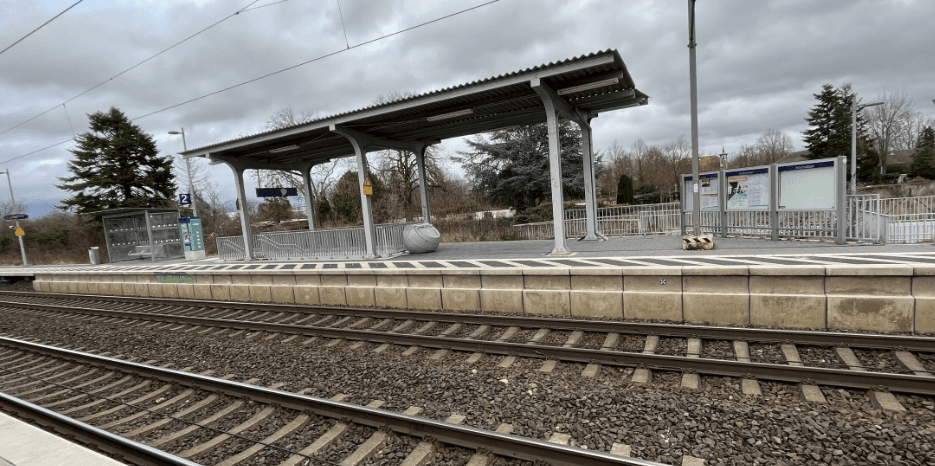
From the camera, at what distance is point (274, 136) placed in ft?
45.9

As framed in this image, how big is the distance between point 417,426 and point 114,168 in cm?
4084

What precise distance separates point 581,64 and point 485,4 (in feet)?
7.95

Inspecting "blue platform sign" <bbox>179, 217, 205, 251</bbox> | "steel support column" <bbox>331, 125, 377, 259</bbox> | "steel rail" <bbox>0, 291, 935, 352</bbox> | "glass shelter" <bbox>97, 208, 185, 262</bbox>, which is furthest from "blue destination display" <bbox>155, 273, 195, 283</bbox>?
"glass shelter" <bbox>97, 208, 185, 262</bbox>

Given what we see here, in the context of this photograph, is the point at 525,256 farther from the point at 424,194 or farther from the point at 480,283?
the point at 424,194

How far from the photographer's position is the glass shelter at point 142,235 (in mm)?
23547

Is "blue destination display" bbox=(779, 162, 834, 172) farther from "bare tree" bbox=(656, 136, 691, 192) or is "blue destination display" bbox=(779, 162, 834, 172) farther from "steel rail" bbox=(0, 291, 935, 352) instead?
"bare tree" bbox=(656, 136, 691, 192)

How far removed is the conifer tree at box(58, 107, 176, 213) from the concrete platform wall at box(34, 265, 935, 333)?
32334 mm

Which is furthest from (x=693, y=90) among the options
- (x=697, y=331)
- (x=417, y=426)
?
(x=417, y=426)

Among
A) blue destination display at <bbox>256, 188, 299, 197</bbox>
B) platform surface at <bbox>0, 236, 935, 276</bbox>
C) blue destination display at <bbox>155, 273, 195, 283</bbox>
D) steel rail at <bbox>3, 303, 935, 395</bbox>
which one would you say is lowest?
steel rail at <bbox>3, 303, 935, 395</bbox>

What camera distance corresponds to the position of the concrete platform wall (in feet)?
18.8

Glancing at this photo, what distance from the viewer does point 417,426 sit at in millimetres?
Answer: 3895

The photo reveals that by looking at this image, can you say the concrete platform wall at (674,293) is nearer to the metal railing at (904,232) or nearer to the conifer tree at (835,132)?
the metal railing at (904,232)

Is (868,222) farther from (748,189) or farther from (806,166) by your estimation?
(748,189)

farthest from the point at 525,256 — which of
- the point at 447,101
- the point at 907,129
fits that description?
the point at 907,129
